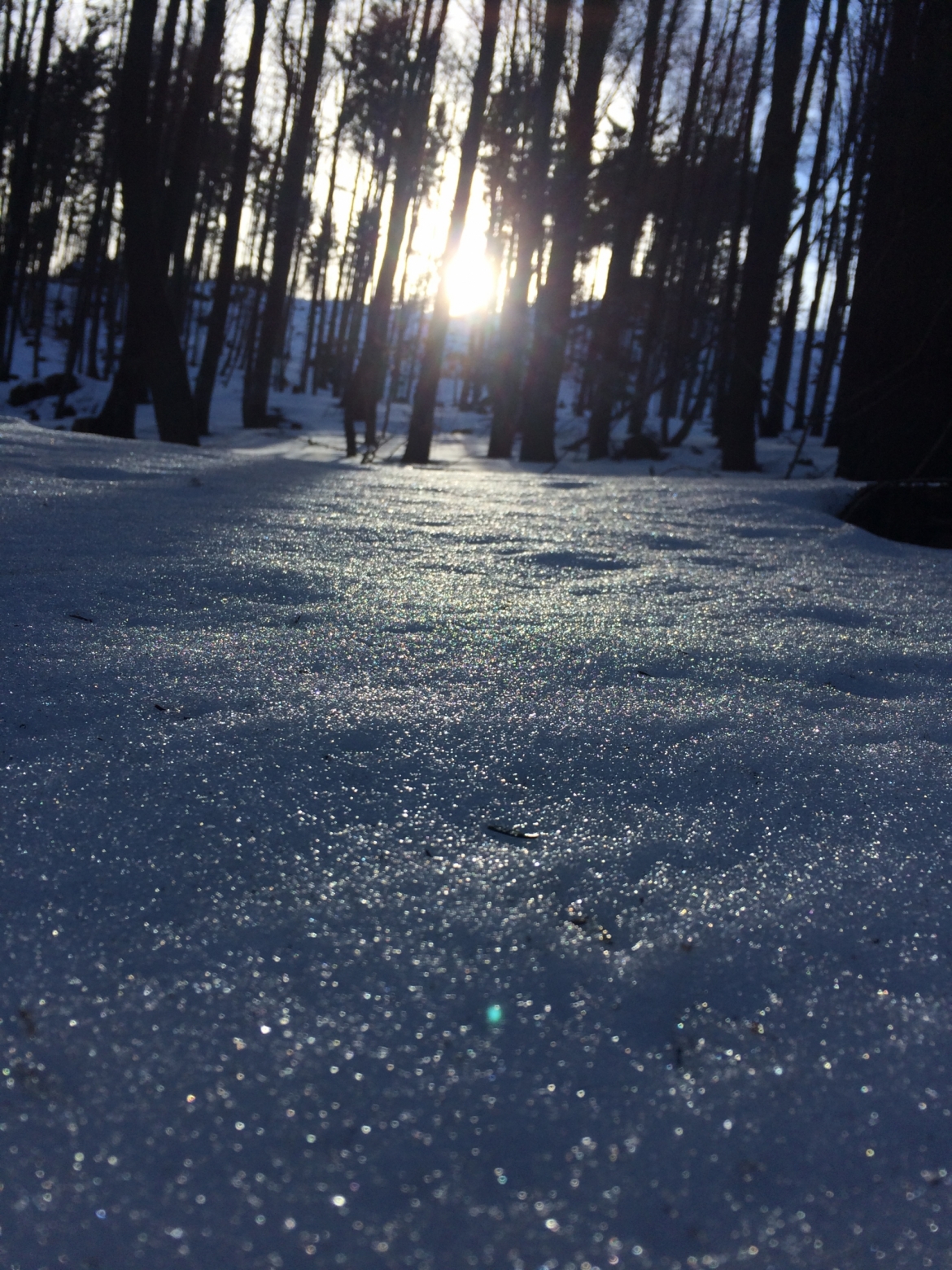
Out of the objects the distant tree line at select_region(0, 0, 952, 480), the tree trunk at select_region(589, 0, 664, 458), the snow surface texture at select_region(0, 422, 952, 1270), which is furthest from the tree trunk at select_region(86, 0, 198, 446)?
the snow surface texture at select_region(0, 422, 952, 1270)

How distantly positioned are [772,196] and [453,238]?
3597 mm

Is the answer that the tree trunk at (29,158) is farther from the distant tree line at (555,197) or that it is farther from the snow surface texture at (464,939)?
the snow surface texture at (464,939)

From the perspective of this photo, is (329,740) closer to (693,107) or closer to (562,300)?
(562,300)

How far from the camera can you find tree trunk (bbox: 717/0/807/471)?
25.1 feet

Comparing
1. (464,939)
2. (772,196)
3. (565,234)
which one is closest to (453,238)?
(565,234)

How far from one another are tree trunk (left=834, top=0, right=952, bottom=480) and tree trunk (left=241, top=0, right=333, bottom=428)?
9.51 meters

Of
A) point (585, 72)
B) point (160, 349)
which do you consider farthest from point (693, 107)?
point (160, 349)

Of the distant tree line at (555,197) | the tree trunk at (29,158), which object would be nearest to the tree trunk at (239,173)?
the distant tree line at (555,197)

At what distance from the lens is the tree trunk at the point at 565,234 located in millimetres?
9961

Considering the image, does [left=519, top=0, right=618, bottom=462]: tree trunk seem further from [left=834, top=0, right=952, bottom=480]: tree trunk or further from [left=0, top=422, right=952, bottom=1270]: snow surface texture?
[left=0, top=422, right=952, bottom=1270]: snow surface texture

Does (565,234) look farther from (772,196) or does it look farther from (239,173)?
(239,173)

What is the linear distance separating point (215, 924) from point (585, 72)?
11553mm

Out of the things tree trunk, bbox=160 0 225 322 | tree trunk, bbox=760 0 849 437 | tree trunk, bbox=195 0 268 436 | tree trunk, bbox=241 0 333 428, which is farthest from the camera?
tree trunk, bbox=760 0 849 437

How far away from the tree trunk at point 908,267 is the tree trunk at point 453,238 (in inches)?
203
